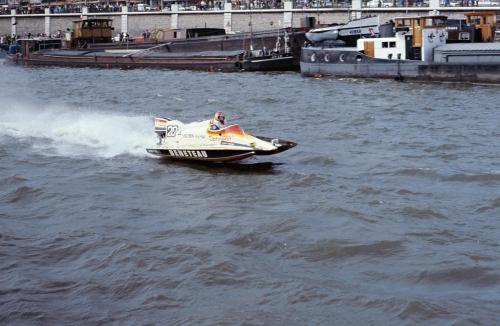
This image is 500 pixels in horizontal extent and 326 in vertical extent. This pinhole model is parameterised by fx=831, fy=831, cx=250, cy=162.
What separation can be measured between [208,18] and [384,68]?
37756 mm

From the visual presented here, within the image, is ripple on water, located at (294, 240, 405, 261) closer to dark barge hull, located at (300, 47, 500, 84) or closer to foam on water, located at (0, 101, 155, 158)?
foam on water, located at (0, 101, 155, 158)

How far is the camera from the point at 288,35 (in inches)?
2425

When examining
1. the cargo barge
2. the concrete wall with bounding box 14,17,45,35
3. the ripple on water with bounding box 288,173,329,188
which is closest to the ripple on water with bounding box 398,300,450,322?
the ripple on water with bounding box 288,173,329,188

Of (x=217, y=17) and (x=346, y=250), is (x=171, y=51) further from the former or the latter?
(x=346, y=250)

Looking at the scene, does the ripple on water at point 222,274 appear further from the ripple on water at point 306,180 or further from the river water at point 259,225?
the ripple on water at point 306,180

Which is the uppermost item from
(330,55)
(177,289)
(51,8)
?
(51,8)

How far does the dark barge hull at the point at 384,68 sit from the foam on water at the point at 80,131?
19.7m

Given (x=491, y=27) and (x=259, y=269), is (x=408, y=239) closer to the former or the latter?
(x=259, y=269)

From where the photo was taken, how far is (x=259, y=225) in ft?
56.8

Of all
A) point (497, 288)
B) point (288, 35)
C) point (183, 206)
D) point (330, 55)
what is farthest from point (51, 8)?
point (497, 288)

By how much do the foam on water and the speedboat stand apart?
141 cm

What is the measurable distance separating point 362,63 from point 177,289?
38.4 m

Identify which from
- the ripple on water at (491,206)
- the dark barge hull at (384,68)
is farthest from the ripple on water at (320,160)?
the dark barge hull at (384,68)

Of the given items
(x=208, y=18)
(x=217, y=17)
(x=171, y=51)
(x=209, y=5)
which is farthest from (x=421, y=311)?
(x=209, y=5)
